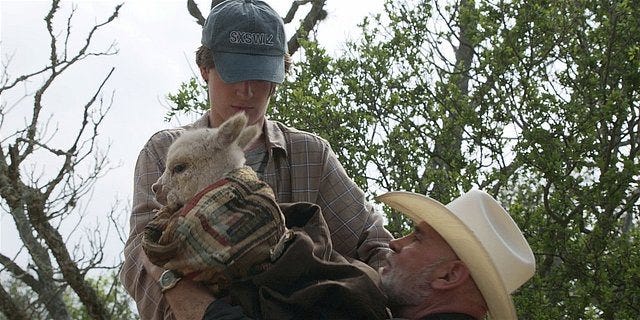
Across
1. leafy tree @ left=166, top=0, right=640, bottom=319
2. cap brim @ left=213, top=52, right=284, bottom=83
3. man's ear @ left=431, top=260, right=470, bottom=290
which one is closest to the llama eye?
cap brim @ left=213, top=52, right=284, bottom=83

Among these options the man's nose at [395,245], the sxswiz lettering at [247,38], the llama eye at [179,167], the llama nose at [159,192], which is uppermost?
the sxswiz lettering at [247,38]

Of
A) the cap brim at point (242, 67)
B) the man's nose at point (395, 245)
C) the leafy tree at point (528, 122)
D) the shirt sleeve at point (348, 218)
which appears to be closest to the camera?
the man's nose at point (395, 245)

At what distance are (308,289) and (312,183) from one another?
98 cm

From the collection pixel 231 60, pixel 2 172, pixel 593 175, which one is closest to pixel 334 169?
pixel 231 60

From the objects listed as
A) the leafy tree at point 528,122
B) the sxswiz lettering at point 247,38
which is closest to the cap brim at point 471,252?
the sxswiz lettering at point 247,38

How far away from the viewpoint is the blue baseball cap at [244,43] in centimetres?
483

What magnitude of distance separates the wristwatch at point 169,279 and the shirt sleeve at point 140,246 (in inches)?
6.4

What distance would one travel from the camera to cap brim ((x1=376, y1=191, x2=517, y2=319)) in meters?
4.42

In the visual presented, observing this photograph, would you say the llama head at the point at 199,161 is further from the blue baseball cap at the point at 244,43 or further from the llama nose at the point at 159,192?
the blue baseball cap at the point at 244,43

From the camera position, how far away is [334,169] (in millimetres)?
5172

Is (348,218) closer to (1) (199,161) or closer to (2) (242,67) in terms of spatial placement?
(2) (242,67)

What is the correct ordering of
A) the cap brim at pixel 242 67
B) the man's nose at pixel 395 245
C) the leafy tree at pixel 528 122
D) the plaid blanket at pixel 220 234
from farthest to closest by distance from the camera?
the leafy tree at pixel 528 122
the cap brim at pixel 242 67
the man's nose at pixel 395 245
the plaid blanket at pixel 220 234

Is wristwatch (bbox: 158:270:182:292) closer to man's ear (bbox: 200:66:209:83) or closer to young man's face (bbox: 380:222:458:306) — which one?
young man's face (bbox: 380:222:458:306)

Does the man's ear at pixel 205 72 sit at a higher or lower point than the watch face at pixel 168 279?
higher
